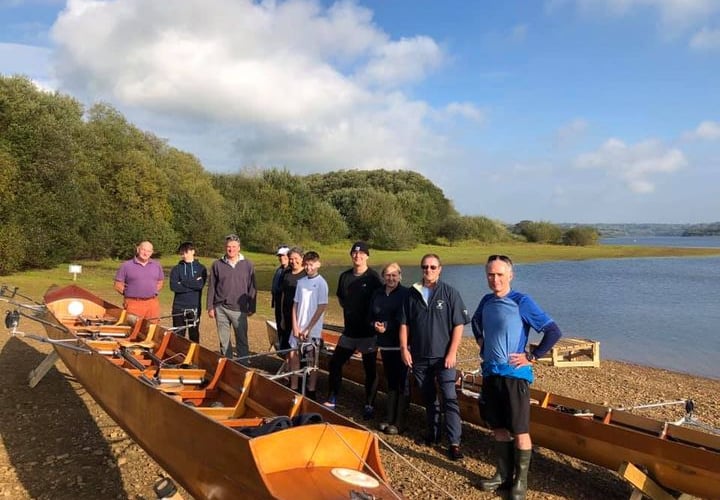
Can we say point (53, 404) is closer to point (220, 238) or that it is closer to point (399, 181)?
point (220, 238)

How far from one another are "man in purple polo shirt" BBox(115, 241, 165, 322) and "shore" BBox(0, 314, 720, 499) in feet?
4.27

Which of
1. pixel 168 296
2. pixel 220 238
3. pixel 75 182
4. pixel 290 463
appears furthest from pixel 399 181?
pixel 290 463

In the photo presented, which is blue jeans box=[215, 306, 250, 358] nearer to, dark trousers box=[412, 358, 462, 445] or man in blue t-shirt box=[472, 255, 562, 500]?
dark trousers box=[412, 358, 462, 445]

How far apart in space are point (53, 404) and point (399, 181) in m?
67.9

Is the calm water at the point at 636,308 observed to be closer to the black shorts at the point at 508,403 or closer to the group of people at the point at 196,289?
the black shorts at the point at 508,403

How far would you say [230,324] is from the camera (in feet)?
24.7

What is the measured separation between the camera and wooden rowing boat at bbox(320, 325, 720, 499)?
164 inches

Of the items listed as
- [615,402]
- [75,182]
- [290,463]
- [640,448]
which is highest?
[75,182]

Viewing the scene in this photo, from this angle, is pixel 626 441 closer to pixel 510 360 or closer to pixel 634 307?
pixel 510 360

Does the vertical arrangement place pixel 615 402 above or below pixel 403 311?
below

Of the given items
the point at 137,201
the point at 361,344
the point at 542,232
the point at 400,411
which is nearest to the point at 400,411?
the point at 400,411

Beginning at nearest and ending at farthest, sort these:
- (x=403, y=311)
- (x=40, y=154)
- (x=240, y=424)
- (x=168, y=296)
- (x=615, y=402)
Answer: (x=240, y=424) < (x=403, y=311) < (x=615, y=402) < (x=168, y=296) < (x=40, y=154)

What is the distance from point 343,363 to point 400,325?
131cm

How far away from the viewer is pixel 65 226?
83.1 ft
